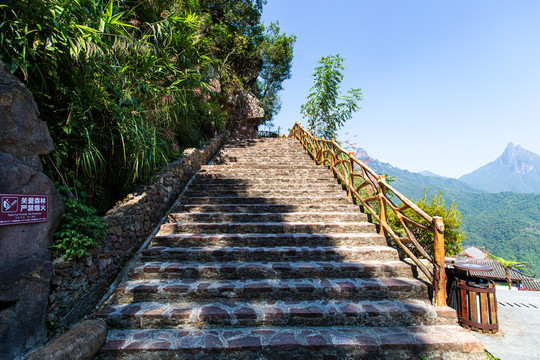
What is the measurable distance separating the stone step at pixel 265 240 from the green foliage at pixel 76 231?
1.06m

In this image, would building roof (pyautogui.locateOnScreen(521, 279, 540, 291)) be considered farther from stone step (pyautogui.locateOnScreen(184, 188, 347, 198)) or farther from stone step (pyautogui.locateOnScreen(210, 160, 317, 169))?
stone step (pyautogui.locateOnScreen(184, 188, 347, 198))

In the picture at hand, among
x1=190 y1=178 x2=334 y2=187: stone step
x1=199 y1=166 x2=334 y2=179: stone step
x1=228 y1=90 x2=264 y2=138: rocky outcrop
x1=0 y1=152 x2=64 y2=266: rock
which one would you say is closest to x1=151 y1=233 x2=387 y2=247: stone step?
x1=0 y1=152 x2=64 y2=266: rock

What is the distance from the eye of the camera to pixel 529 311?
3.96m

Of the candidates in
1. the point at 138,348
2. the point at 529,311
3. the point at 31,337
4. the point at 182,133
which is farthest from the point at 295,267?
the point at 182,133

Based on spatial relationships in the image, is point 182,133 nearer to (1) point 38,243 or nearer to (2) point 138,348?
(1) point 38,243

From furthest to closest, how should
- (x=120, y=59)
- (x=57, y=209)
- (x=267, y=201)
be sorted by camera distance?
(x=267, y=201) → (x=120, y=59) → (x=57, y=209)

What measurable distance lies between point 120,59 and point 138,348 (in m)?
4.58

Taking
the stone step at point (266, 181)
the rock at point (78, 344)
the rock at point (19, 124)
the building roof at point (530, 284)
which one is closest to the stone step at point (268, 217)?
the stone step at point (266, 181)

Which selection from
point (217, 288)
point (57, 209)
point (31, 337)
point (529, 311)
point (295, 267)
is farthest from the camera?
point (529, 311)

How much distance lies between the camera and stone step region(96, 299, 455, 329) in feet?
8.55

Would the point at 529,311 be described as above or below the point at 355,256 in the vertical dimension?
below

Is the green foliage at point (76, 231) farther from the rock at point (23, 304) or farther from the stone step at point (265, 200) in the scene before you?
the stone step at point (265, 200)

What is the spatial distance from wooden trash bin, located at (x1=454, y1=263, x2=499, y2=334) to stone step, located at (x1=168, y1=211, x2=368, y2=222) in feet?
5.70

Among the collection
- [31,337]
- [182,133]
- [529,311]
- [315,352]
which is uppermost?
[182,133]
